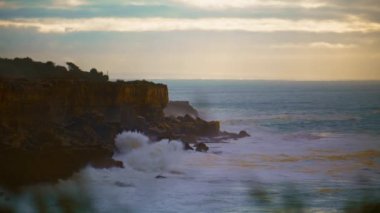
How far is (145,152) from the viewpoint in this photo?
19500 mm

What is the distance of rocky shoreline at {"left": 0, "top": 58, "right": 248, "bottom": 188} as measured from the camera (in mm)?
14609

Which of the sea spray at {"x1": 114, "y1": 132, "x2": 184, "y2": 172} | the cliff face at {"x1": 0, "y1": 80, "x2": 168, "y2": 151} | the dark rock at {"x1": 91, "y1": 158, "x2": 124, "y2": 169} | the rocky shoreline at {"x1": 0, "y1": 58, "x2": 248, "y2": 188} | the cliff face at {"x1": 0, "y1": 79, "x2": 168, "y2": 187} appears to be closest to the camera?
the cliff face at {"x1": 0, "y1": 79, "x2": 168, "y2": 187}

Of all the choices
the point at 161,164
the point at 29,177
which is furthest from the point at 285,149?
the point at 29,177

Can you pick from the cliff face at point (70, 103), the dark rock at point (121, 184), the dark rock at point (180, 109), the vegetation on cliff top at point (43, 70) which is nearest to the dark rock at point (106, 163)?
the dark rock at point (121, 184)

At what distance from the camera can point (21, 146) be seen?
1508 centimetres

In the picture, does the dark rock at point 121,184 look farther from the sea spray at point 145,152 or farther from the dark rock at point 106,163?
the sea spray at point 145,152

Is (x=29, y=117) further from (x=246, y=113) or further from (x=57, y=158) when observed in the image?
(x=246, y=113)

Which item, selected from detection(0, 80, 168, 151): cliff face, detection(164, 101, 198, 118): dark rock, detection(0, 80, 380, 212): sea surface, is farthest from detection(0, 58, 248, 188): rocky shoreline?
detection(164, 101, 198, 118): dark rock

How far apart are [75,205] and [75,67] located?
563 inches

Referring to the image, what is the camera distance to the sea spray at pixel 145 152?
58.6ft

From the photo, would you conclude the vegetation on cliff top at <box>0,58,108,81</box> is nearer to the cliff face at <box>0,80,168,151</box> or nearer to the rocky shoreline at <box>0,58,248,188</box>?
the rocky shoreline at <box>0,58,248,188</box>

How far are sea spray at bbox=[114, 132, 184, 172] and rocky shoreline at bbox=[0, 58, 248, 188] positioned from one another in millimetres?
414

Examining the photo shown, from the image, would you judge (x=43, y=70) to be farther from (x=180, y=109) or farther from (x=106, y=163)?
(x=180, y=109)

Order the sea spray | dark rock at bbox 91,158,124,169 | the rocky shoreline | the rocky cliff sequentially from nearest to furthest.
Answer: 1. the rocky cliff
2. the rocky shoreline
3. dark rock at bbox 91,158,124,169
4. the sea spray
